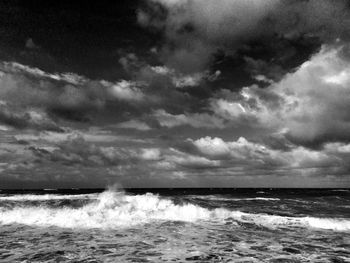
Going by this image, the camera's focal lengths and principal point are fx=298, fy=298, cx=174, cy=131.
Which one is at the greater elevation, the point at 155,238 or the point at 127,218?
the point at 127,218

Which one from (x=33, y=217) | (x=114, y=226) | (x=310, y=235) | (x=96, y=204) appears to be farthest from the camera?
(x=96, y=204)

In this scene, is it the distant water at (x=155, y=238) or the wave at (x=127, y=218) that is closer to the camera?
the distant water at (x=155, y=238)

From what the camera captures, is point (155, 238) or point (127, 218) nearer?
point (155, 238)

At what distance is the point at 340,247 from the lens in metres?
11.5

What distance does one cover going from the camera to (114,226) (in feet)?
51.7

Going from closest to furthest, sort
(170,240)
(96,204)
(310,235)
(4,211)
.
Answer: (170,240)
(310,235)
(4,211)
(96,204)

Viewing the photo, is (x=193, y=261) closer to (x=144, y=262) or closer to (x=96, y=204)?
(x=144, y=262)

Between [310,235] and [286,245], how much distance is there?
3176 millimetres

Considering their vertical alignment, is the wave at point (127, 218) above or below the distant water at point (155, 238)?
above

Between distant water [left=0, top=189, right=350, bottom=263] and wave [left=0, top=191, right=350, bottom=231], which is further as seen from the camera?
wave [left=0, top=191, right=350, bottom=231]

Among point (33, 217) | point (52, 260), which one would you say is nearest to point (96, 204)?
point (33, 217)

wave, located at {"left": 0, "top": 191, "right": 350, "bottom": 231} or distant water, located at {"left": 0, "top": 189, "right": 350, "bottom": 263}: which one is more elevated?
wave, located at {"left": 0, "top": 191, "right": 350, "bottom": 231}

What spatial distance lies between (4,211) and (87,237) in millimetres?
10436

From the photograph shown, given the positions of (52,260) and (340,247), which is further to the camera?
(340,247)
